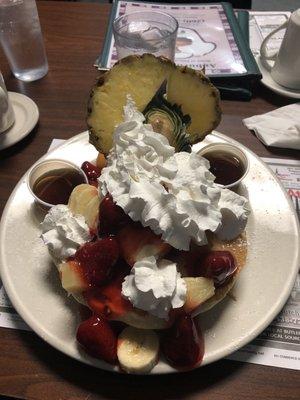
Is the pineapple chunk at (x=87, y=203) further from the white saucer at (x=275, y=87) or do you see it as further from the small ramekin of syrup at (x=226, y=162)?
the white saucer at (x=275, y=87)

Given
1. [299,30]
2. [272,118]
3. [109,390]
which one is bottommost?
[109,390]

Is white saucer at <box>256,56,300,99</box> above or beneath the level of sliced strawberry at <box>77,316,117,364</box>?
above

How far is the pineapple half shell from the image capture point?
0.96 m

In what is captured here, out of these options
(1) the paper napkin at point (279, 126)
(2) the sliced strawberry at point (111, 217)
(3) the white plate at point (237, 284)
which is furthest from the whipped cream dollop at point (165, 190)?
(1) the paper napkin at point (279, 126)

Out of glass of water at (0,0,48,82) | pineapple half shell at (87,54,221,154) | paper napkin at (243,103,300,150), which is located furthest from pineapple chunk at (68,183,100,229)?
glass of water at (0,0,48,82)

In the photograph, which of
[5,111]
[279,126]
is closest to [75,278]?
[5,111]

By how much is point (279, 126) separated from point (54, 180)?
2.35 ft

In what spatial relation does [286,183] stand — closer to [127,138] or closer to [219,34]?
[127,138]

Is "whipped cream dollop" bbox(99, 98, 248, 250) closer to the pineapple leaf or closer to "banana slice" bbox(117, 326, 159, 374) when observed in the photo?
the pineapple leaf

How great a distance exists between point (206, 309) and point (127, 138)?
1.26 feet

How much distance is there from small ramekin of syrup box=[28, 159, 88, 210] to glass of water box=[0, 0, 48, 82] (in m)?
0.62

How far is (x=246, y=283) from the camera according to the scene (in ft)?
2.98

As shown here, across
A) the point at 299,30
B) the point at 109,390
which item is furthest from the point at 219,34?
the point at 109,390

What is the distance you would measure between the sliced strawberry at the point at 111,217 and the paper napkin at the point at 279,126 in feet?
2.09
